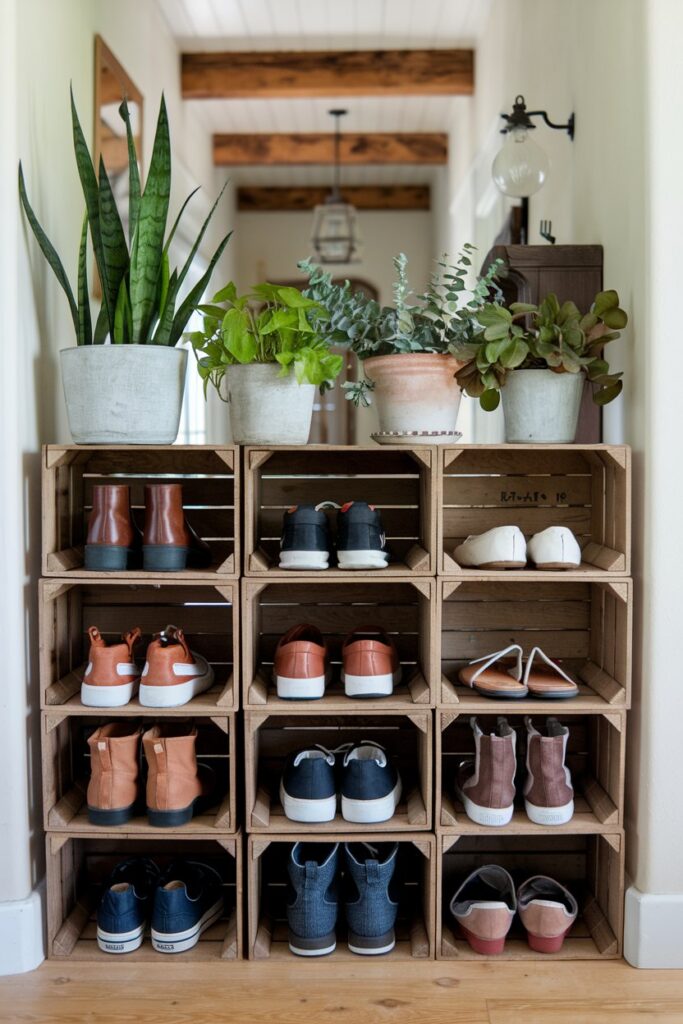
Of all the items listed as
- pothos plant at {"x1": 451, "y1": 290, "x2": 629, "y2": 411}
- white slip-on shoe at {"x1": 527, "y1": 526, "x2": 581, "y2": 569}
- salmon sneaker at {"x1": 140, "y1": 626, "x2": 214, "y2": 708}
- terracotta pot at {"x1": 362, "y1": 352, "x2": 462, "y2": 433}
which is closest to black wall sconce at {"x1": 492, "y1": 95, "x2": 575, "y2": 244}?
pothos plant at {"x1": 451, "y1": 290, "x2": 629, "y2": 411}

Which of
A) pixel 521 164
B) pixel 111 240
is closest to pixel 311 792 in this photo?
pixel 111 240

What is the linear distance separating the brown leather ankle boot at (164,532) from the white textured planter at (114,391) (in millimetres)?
115

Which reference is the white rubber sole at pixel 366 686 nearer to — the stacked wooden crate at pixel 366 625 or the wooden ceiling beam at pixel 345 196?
the stacked wooden crate at pixel 366 625

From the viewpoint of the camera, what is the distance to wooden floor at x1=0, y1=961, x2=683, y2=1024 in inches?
71.8

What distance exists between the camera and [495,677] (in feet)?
6.85

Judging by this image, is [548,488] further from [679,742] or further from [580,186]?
[580,186]

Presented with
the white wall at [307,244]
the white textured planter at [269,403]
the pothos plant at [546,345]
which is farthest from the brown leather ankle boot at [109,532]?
the white wall at [307,244]

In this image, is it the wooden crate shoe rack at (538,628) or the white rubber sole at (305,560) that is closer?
the white rubber sole at (305,560)

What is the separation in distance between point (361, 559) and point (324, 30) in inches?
121

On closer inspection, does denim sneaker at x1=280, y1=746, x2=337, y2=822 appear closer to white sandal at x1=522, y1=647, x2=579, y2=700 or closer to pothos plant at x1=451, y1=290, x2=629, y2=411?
white sandal at x1=522, y1=647, x2=579, y2=700

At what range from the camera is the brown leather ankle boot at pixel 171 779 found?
2.00 metres

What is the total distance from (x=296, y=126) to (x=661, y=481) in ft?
14.3

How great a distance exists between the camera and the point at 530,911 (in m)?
2.04

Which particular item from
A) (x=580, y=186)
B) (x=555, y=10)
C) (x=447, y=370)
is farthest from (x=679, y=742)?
(x=555, y=10)
